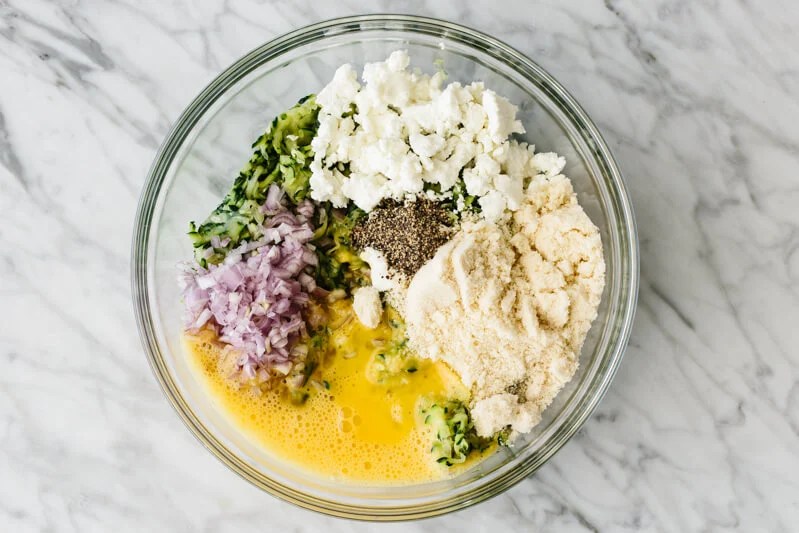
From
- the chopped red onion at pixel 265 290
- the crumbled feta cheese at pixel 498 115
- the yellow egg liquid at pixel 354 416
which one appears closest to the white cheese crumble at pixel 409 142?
the crumbled feta cheese at pixel 498 115

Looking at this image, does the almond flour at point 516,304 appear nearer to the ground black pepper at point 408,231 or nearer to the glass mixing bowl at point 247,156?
the ground black pepper at point 408,231

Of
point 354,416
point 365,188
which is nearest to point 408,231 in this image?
point 365,188

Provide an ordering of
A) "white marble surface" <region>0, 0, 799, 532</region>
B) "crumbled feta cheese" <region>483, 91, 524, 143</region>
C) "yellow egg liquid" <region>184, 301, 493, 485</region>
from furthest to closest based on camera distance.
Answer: "white marble surface" <region>0, 0, 799, 532</region>
"yellow egg liquid" <region>184, 301, 493, 485</region>
"crumbled feta cheese" <region>483, 91, 524, 143</region>

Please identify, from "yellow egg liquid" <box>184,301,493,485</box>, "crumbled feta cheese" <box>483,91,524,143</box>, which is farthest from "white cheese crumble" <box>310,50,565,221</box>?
"yellow egg liquid" <box>184,301,493,485</box>

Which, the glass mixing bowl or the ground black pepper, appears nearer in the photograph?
the ground black pepper

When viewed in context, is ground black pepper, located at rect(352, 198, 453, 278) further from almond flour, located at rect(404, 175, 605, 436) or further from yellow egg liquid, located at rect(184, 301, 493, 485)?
yellow egg liquid, located at rect(184, 301, 493, 485)

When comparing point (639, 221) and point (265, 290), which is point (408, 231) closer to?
point (265, 290)

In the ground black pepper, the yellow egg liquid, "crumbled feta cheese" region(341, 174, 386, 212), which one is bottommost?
the yellow egg liquid
